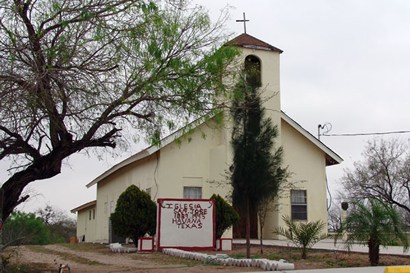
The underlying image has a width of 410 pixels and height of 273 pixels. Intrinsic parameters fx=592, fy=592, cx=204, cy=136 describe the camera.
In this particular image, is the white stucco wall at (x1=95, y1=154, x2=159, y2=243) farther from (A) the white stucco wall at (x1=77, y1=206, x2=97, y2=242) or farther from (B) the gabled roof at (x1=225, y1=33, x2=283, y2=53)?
(B) the gabled roof at (x1=225, y1=33, x2=283, y2=53)

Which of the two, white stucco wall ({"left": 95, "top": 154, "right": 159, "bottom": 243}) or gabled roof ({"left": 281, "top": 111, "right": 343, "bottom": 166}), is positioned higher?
gabled roof ({"left": 281, "top": 111, "right": 343, "bottom": 166})

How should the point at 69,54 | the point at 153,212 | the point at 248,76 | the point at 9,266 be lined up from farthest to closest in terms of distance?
the point at 153,212
the point at 248,76
the point at 9,266
the point at 69,54

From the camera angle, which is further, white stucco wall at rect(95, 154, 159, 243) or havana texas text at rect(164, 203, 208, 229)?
white stucco wall at rect(95, 154, 159, 243)

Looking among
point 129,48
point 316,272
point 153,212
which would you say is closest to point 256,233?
point 153,212

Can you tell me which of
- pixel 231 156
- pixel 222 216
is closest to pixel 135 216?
pixel 222 216

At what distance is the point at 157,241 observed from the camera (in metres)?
20.8

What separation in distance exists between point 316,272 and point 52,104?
252 inches

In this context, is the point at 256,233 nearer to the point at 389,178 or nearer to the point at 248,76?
the point at 248,76

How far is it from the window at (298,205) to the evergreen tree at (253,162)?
37.0 ft

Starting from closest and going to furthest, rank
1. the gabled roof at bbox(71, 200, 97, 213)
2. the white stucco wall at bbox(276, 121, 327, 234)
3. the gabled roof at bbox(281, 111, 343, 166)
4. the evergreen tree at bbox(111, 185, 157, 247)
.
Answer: the evergreen tree at bbox(111, 185, 157, 247) < the white stucco wall at bbox(276, 121, 327, 234) < the gabled roof at bbox(281, 111, 343, 166) < the gabled roof at bbox(71, 200, 97, 213)

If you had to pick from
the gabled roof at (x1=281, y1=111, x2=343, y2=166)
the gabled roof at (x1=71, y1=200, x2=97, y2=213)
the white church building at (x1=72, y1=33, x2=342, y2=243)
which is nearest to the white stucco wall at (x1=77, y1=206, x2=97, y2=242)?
the gabled roof at (x1=71, y1=200, x2=97, y2=213)

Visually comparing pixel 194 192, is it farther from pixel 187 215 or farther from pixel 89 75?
pixel 89 75

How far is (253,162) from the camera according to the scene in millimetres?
16906

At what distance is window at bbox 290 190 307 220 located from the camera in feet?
93.0
